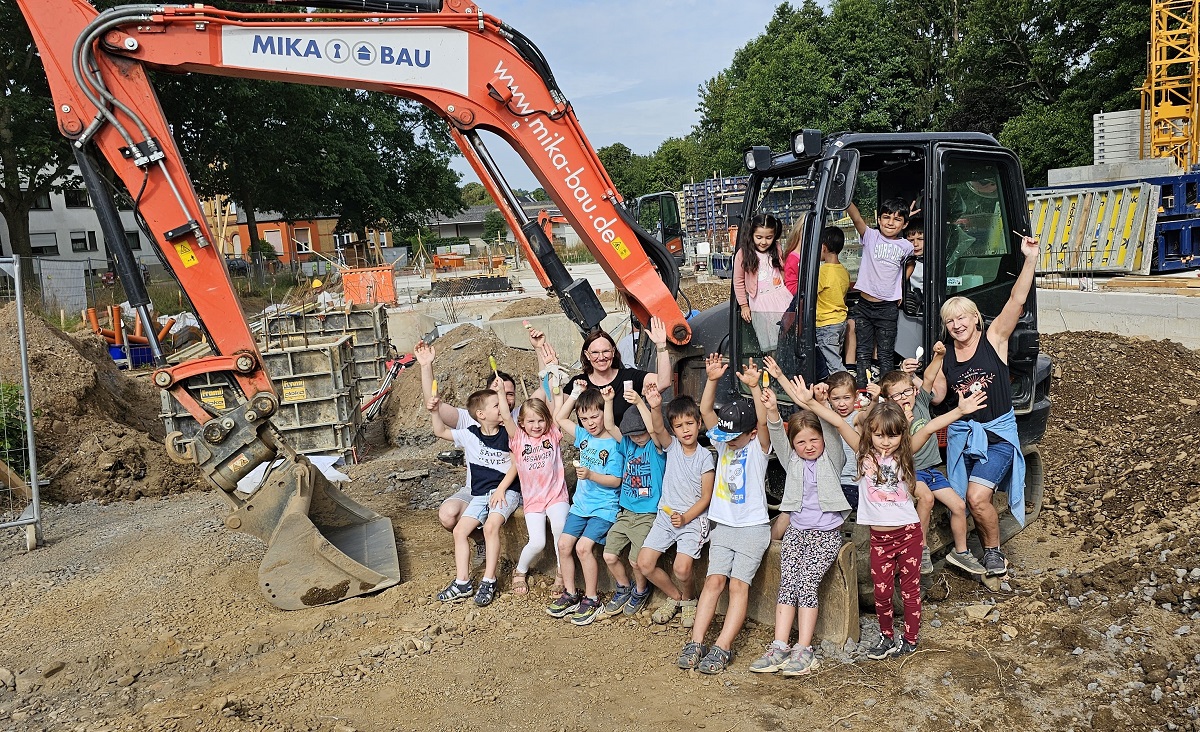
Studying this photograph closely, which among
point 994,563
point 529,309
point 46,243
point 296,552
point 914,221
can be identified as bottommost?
point 994,563

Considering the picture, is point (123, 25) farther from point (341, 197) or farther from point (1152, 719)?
point (341, 197)

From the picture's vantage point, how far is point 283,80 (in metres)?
5.44

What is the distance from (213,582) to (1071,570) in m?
5.56

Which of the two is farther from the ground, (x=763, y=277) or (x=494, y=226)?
(x=494, y=226)

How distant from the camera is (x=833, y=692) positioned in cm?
421

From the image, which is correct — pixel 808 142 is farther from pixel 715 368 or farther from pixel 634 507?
pixel 634 507

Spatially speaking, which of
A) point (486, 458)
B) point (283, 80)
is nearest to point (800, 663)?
point (486, 458)

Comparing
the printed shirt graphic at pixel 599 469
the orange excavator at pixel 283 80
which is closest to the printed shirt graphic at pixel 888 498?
the printed shirt graphic at pixel 599 469

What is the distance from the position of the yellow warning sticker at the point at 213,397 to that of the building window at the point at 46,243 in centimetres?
3968

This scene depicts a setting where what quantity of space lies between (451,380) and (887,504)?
7560 mm

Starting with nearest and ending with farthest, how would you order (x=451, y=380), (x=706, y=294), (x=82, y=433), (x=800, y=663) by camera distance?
(x=800, y=663) → (x=82, y=433) → (x=451, y=380) → (x=706, y=294)

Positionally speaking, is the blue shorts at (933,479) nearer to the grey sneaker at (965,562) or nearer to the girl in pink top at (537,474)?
the grey sneaker at (965,562)

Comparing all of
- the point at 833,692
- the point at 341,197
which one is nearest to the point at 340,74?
the point at 833,692

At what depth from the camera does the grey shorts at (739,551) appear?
15.0 ft
